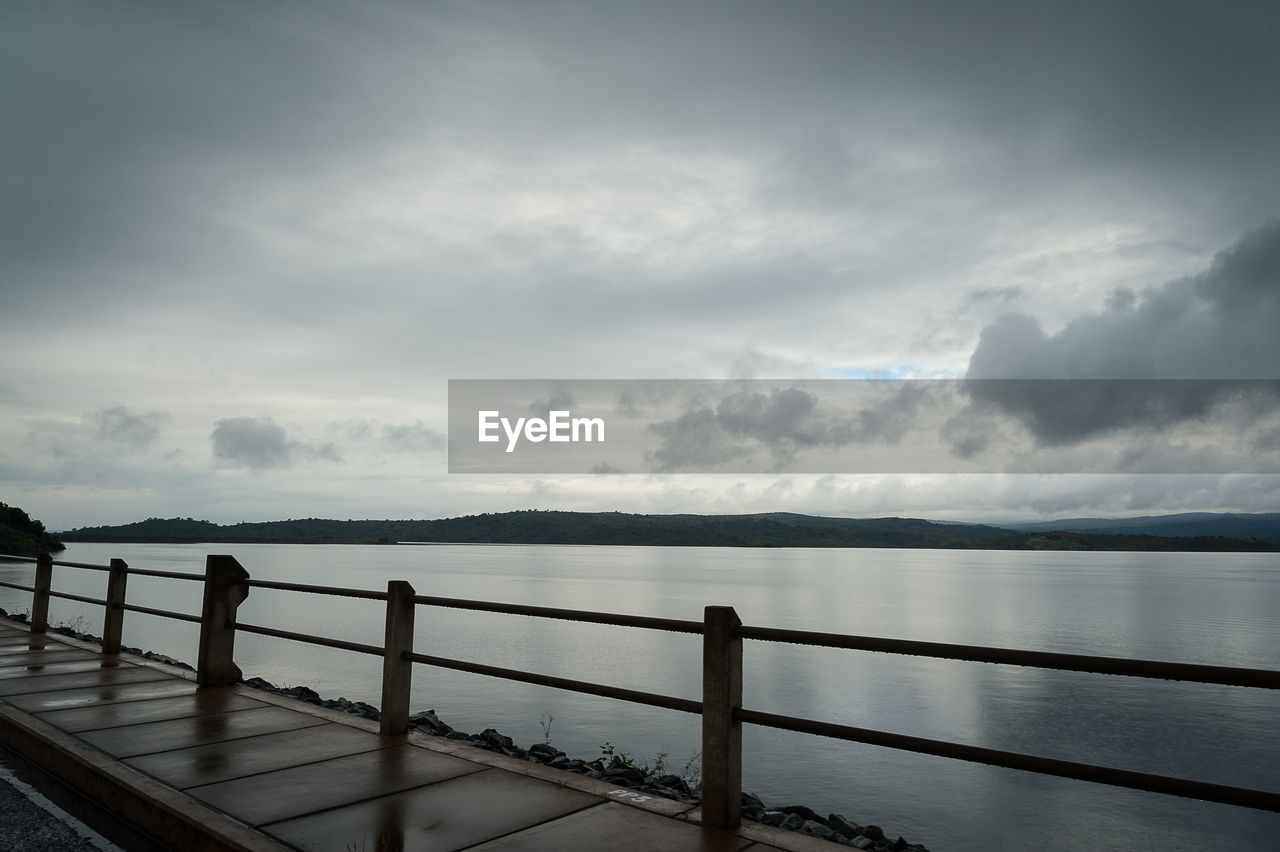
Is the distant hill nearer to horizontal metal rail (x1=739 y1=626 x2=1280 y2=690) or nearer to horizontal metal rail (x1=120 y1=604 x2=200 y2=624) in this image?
horizontal metal rail (x1=120 y1=604 x2=200 y2=624)

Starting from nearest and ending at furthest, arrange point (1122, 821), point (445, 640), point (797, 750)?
point (1122, 821) < point (797, 750) < point (445, 640)

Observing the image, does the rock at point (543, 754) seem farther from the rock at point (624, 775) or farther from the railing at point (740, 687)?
the railing at point (740, 687)

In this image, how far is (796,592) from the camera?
8200 cm

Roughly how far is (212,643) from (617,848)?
635 centimetres

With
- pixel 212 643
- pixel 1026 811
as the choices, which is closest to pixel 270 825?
pixel 212 643

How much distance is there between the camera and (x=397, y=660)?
7191 mm

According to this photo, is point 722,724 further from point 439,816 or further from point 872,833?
point 872,833

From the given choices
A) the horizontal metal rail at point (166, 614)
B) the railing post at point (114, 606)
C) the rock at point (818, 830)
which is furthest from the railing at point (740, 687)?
the railing post at point (114, 606)

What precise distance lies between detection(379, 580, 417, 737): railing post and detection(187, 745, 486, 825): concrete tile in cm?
44

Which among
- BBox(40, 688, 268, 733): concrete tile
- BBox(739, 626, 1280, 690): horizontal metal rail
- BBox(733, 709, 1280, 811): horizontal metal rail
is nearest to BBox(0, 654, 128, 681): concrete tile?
BBox(40, 688, 268, 733): concrete tile

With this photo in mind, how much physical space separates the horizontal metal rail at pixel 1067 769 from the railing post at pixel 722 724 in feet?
0.37

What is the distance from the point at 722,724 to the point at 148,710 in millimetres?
5928

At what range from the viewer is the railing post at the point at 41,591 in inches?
522

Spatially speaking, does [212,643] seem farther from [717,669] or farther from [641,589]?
[641,589]
